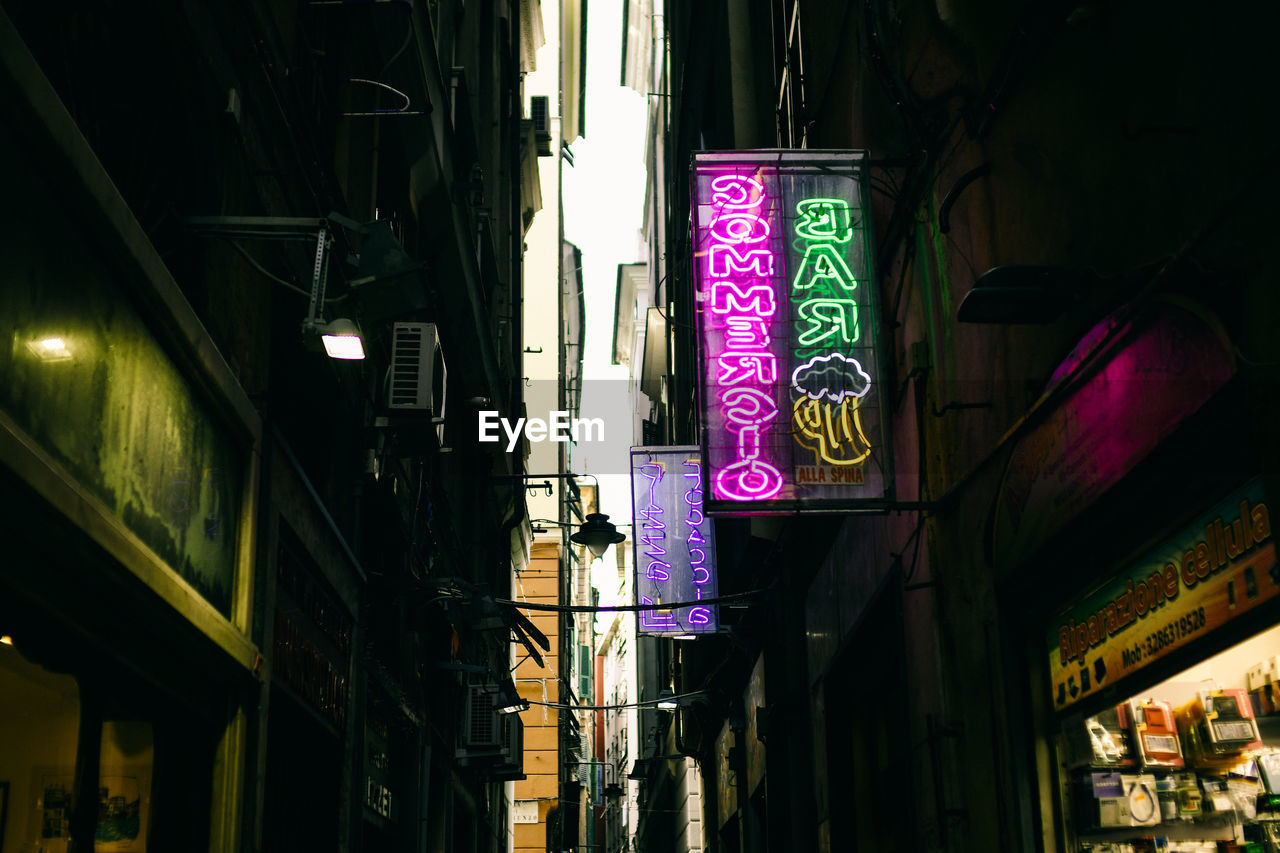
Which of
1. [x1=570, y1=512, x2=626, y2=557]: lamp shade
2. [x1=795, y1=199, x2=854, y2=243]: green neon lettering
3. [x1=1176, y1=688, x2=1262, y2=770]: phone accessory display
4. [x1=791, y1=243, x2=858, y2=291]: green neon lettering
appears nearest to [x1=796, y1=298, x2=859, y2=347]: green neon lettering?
[x1=791, y1=243, x2=858, y2=291]: green neon lettering

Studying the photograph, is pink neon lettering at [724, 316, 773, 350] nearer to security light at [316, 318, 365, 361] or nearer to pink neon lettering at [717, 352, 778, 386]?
pink neon lettering at [717, 352, 778, 386]

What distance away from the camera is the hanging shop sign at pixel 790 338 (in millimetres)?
7930

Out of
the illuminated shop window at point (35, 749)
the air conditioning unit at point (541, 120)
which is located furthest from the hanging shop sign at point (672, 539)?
the air conditioning unit at point (541, 120)

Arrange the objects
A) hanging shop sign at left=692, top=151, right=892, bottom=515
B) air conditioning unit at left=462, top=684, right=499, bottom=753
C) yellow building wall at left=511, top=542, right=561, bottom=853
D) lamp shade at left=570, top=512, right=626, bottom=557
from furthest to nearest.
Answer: yellow building wall at left=511, top=542, right=561, bottom=853 < air conditioning unit at left=462, top=684, right=499, bottom=753 < lamp shade at left=570, top=512, right=626, bottom=557 < hanging shop sign at left=692, top=151, right=892, bottom=515

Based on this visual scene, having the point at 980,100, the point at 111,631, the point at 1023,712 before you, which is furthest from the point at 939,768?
the point at 111,631

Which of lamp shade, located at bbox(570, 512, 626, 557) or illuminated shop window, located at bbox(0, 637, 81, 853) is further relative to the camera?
lamp shade, located at bbox(570, 512, 626, 557)

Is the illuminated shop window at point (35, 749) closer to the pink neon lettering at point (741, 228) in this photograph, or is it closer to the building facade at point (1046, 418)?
the building facade at point (1046, 418)

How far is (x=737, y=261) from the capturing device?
8.44 metres

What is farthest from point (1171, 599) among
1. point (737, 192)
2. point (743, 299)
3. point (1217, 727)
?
point (737, 192)

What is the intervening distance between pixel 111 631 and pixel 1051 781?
444 centimetres

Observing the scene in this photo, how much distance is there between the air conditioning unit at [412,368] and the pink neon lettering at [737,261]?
2240 millimetres

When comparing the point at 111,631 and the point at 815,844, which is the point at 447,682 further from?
the point at 111,631

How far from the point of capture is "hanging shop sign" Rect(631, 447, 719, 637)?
17406mm

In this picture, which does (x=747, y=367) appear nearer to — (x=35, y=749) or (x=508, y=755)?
(x=35, y=749)
